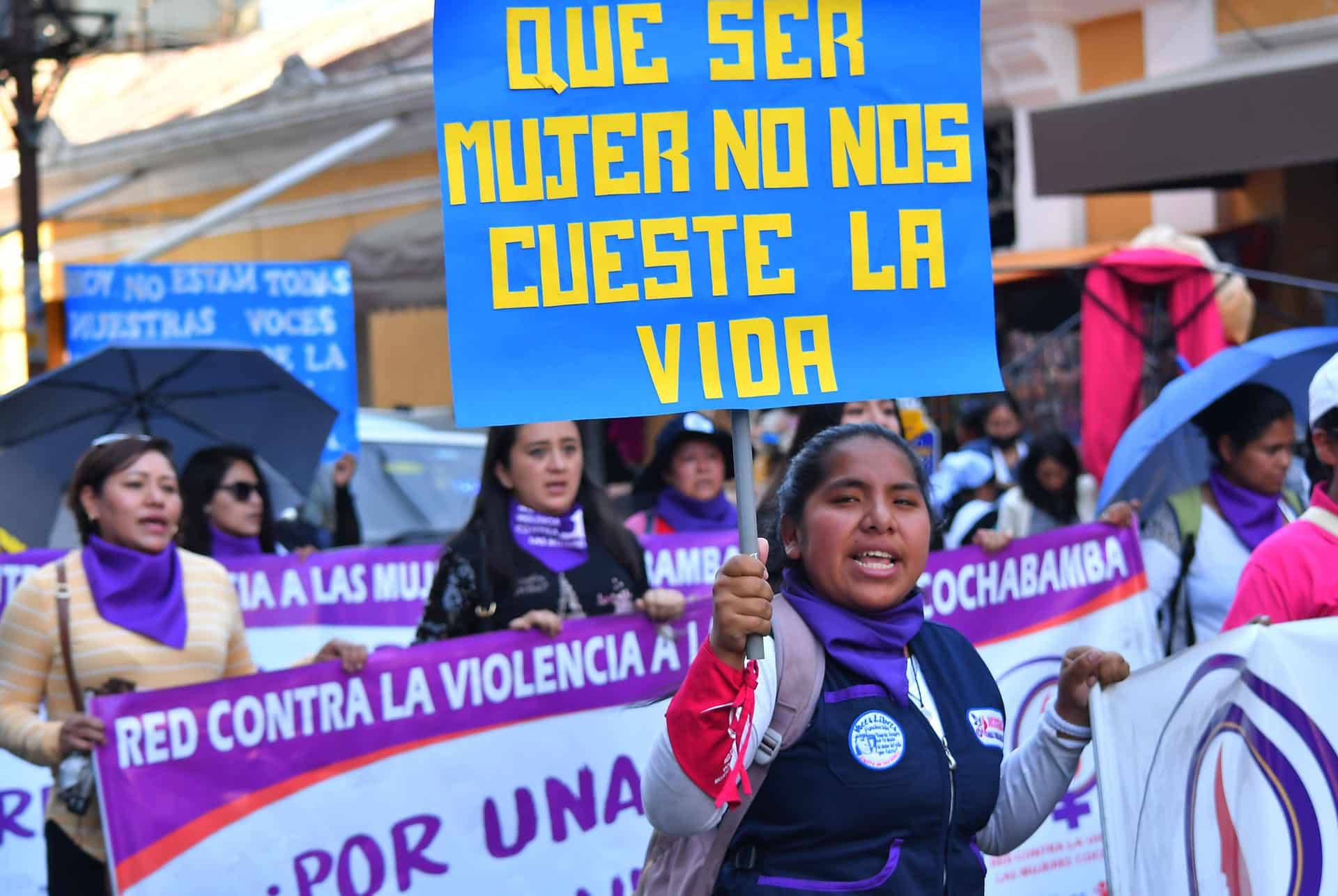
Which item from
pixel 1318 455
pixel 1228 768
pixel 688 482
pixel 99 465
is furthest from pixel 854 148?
pixel 688 482

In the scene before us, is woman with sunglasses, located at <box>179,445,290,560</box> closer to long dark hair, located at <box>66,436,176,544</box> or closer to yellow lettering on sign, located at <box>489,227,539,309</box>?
long dark hair, located at <box>66,436,176,544</box>

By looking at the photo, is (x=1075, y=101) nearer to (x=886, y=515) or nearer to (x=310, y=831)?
(x=310, y=831)

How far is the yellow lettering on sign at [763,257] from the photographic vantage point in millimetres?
2803

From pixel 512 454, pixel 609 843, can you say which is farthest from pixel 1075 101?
pixel 609 843

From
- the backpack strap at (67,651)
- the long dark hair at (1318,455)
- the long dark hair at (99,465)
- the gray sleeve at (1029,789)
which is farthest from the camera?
the long dark hair at (99,465)

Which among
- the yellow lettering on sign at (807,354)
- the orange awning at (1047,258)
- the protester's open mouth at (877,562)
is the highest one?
the orange awning at (1047,258)

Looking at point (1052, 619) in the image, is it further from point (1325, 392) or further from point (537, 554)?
point (1325, 392)

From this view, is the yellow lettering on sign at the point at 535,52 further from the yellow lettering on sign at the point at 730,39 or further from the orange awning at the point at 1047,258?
the orange awning at the point at 1047,258

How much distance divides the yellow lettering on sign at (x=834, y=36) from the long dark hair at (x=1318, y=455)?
55.4 inches

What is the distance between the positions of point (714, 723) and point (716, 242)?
0.75 meters

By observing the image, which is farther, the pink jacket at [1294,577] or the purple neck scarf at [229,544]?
the purple neck scarf at [229,544]

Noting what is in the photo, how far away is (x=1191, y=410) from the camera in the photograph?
4.75 metres

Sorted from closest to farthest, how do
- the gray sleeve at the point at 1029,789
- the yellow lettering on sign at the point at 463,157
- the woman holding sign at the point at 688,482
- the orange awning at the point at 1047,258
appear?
the yellow lettering on sign at the point at 463,157
the gray sleeve at the point at 1029,789
the woman holding sign at the point at 688,482
the orange awning at the point at 1047,258

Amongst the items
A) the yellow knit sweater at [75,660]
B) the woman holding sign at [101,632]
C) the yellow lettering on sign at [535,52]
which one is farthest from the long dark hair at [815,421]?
the yellow lettering on sign at [535,52]
